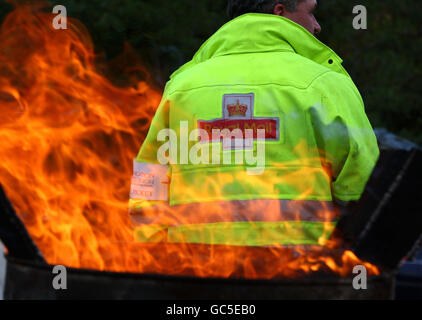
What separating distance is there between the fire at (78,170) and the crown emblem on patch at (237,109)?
56cm

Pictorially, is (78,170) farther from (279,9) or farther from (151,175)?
(279,9)

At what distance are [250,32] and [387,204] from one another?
1.11 m

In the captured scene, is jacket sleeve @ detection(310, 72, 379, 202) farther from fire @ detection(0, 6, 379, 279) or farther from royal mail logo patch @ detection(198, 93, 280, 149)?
fire @ detection(0, 6, 379, 279)

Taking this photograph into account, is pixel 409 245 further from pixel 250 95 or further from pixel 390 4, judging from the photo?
pixel 390 4

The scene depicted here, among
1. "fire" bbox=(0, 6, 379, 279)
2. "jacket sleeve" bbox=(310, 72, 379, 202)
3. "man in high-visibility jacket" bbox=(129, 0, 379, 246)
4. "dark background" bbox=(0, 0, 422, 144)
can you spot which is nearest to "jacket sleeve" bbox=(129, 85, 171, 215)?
"man in high-visibility jacket" bbox=(129, 0, 379, 246)

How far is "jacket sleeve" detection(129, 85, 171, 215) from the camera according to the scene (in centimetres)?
317

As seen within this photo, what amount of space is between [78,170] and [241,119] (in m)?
4.61

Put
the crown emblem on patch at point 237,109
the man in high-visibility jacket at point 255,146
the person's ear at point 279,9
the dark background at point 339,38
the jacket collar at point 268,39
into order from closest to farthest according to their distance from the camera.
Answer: the man in high-visibility jacket at point 255,146
the crown emblem on patch at point 237,109
the jacket collar at point 268,39
the person's ear at point 279,9
the dark background at point 339,38

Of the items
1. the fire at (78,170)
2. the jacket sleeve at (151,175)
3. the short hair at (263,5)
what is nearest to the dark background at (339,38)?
the fire at (78,170)

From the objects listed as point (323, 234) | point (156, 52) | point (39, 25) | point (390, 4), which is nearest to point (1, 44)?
point (39, 25)

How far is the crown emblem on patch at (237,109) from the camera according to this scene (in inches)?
118

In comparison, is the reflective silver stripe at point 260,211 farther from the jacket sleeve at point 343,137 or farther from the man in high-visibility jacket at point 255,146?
the jacket sleeve at point 343,137

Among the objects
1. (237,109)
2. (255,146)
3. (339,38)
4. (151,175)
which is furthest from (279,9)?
(339,38)

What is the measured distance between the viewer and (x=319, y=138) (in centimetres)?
288
